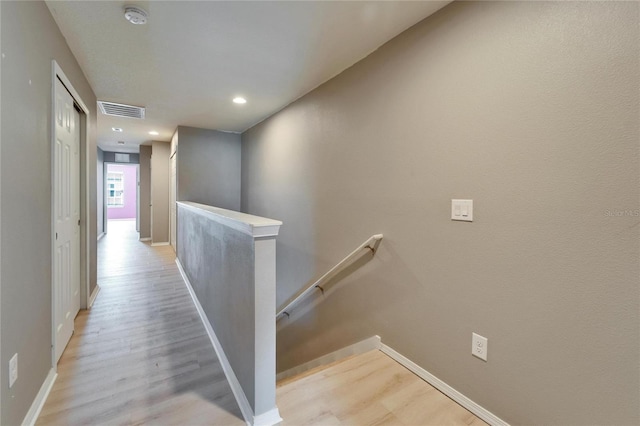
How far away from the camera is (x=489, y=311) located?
4.90 feet

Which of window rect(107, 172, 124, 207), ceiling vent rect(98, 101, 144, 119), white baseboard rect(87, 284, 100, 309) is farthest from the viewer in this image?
window rect(107, 172, 124, 207)

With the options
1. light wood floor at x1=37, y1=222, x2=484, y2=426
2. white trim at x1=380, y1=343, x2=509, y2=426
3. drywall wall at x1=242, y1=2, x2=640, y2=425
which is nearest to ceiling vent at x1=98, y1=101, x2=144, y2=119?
light wood floor at x1=37, y1=222, x2=484, y2=426

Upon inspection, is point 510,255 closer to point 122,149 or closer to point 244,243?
point 244,243

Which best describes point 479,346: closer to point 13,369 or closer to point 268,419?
point 268,419

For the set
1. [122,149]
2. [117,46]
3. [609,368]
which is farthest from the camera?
[122,149]

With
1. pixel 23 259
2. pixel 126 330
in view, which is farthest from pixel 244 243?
pixel 126 330

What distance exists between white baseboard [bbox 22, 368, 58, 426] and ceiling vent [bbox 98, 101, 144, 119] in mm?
3151

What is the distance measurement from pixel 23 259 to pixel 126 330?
141 centimetres

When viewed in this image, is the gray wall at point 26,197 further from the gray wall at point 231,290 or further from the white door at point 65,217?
the gray wall at point 231,290

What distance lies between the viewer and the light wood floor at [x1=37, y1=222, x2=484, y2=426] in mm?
1511

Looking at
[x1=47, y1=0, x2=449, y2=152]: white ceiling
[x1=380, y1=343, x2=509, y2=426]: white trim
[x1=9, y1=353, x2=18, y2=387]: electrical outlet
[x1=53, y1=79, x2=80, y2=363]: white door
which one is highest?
[x1=47, y1=0, x2=449, y2=152]: white ceiling

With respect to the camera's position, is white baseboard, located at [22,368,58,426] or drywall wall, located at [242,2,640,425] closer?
drywall wall, located at [242,2,640,425]

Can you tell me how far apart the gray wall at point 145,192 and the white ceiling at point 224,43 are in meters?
4.09

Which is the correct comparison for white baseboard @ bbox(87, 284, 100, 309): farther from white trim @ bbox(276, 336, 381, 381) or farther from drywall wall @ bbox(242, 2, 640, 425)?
drywall wall @ bbox(242, 2, 640, 425)
